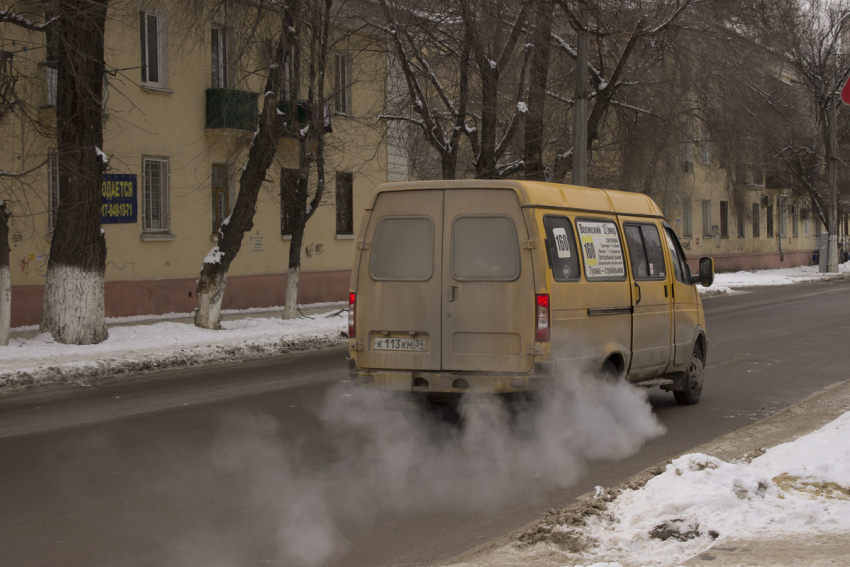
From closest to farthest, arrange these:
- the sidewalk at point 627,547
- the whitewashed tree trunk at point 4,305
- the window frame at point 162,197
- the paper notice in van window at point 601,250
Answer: the sidewalk at point 627,547 < the paper notice in van window at point 601,250 < the whitewashed tree trunk at point 4,305 < the window frame at point 162,197

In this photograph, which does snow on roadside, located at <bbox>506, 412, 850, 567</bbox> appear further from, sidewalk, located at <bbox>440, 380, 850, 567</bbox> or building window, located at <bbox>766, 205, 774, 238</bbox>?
building window, located at <bbox>766, 205, 774, 238</bbox>

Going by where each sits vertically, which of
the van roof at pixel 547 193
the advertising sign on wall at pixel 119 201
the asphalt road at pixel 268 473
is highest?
the advertising sign on wall at pixel 119 201

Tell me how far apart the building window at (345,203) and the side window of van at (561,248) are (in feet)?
61.2

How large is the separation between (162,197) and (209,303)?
5.15 m

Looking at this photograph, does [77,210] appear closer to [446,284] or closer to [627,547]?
[446,284]

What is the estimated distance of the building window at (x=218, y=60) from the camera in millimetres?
21281

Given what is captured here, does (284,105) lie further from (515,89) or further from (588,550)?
(588,550)

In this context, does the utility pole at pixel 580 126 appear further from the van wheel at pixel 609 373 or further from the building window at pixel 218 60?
the van wheel at pixel 609 373

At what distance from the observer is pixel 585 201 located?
25.2 feet

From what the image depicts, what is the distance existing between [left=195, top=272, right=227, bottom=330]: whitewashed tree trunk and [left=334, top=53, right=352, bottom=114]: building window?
4.77 meters

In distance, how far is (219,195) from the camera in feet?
71.5

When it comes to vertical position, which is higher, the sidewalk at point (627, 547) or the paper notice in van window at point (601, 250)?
the paper notice in van window at point (601, 250)

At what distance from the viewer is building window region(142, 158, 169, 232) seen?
1994cm

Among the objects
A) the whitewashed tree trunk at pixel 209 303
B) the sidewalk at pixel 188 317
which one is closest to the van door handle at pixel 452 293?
the whitewashed tree trunk at pixel 209 303
